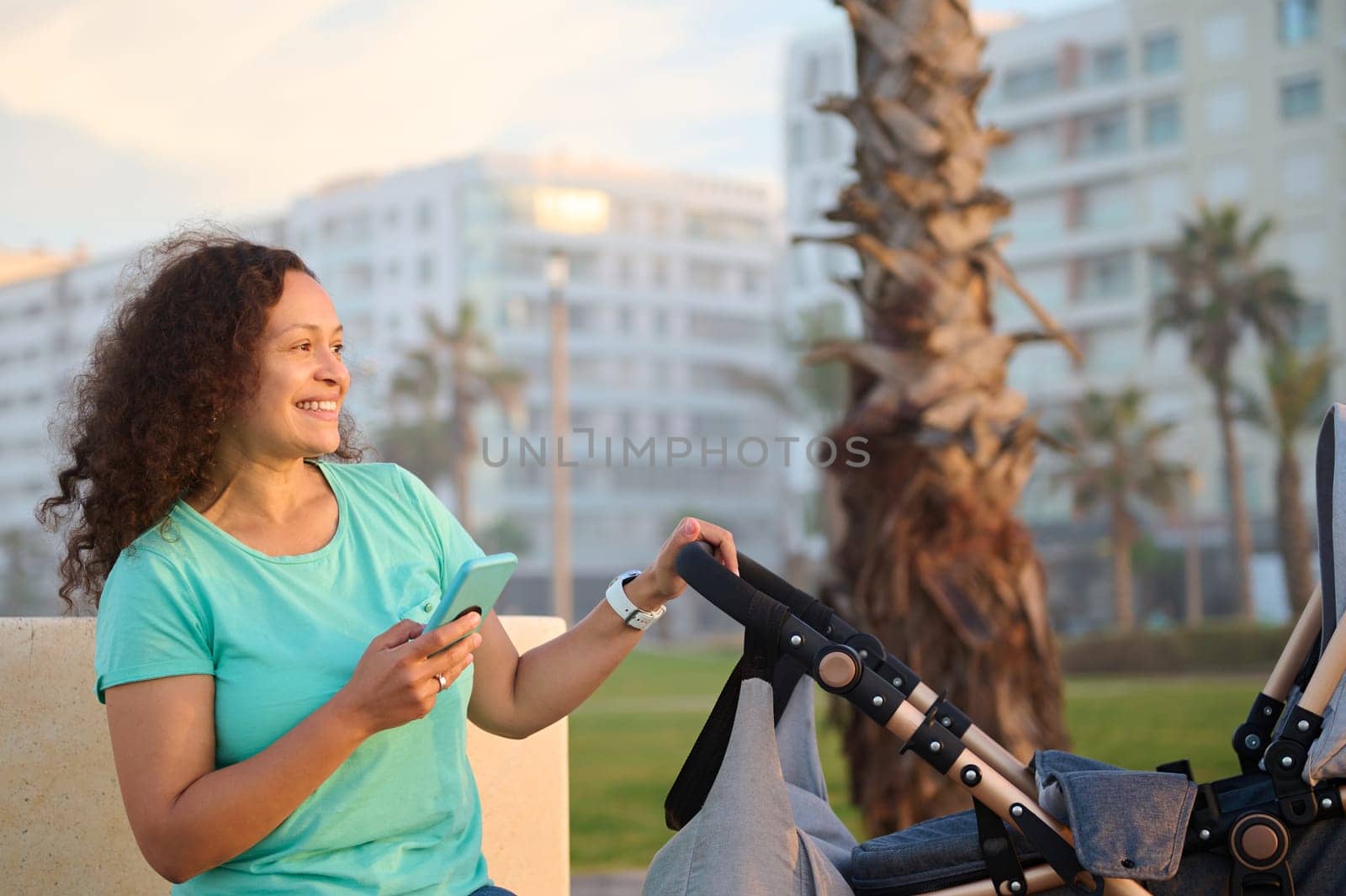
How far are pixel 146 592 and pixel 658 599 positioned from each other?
2.75ft

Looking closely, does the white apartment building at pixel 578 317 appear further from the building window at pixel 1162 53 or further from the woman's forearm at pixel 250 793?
the woman's forearm at pixel 250 793

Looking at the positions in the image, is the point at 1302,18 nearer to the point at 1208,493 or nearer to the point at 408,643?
the point at 1208,493

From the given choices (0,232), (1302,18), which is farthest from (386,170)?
(1302,18)

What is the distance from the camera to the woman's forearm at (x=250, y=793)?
1879 millimetres

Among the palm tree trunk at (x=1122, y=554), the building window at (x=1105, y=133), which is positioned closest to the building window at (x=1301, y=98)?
the building window at (x=1105, y=133)

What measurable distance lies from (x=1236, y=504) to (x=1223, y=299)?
18.0 feet

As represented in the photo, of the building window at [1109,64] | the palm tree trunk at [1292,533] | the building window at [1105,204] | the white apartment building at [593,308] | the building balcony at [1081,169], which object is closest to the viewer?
the palm tree trunk at [1292,533]

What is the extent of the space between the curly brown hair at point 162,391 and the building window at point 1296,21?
54.2 metres

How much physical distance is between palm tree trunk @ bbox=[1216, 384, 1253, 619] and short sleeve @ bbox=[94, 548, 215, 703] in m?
36.1

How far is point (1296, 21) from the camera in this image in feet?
163

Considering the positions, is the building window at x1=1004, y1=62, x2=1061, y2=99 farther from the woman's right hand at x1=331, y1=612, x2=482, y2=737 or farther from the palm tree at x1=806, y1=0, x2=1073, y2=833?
the woman's right hand at x1=331, y1=612, x2=482, y2=737

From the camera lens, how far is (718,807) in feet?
6.86

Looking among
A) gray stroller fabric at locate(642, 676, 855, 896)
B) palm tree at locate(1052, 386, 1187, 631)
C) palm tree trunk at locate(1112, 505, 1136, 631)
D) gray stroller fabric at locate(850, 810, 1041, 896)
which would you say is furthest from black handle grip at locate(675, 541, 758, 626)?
palm tree at locate(1052, 386, 1187, 631)

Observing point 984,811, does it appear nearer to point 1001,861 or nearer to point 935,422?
point 1001,861
